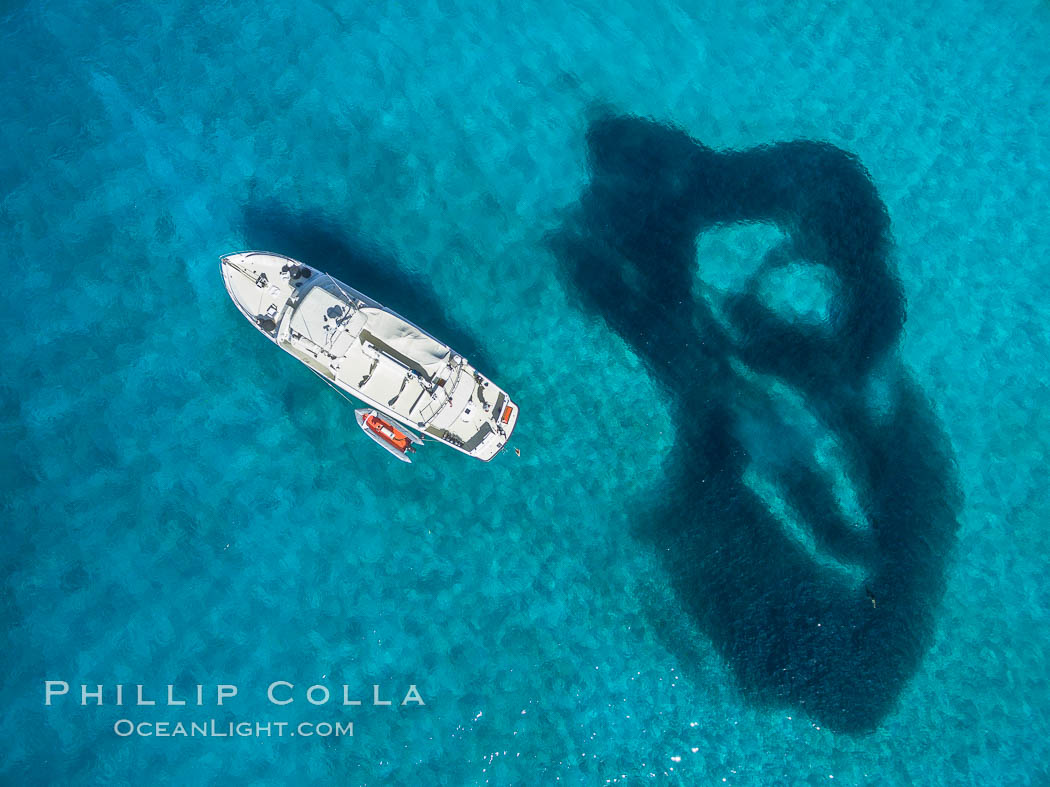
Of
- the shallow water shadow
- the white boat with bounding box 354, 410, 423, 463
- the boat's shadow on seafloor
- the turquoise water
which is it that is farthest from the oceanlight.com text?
the shallow water shadow

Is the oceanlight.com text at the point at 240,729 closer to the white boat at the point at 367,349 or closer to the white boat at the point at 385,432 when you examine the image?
the white boat at the point at 385,432

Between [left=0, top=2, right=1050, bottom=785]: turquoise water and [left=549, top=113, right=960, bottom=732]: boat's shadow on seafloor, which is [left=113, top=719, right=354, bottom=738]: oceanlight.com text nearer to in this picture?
[left=0, top=2, right=1050, bottom=785]: turquoise water

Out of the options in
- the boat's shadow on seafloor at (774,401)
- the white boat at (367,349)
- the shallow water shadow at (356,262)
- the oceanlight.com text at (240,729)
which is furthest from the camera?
the shallow water shadow at (356,262)

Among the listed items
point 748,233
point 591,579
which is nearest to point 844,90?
point 748,233

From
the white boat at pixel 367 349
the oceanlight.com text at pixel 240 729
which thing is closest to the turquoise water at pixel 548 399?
the oceanlight.com text at pixel 240 729

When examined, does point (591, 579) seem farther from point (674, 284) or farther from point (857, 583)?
point (674, 284)

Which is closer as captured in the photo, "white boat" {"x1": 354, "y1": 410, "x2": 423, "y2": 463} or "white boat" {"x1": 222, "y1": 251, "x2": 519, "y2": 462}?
"white boat" {"x1": 222, "y1": 251, "x2": 519, "y2": 462}
